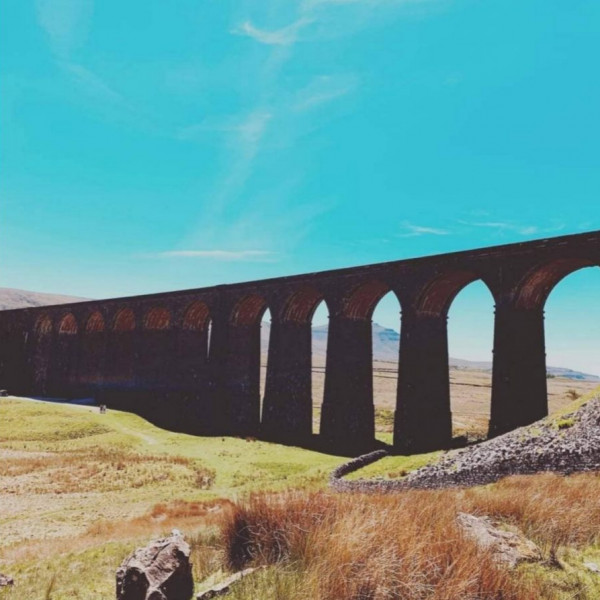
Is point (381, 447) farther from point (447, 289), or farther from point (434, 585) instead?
point (434, 585)

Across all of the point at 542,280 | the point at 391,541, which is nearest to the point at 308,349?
the point at 542,280

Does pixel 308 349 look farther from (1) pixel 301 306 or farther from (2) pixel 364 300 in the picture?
(2) pixel 364 300

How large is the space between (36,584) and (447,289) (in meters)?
21.7

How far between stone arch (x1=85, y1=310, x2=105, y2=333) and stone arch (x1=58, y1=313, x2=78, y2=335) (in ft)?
11.1

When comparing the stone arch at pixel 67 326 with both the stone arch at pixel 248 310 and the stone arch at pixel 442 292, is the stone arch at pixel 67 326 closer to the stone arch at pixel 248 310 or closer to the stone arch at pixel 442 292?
the stone arch at pixel 248 310

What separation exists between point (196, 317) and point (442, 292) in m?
21.8

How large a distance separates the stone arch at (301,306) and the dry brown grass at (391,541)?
24194 millimetres

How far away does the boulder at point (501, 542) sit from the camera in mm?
4680

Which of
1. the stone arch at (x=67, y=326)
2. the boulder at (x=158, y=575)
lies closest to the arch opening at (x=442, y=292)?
the boulder at (x=158, y=575)

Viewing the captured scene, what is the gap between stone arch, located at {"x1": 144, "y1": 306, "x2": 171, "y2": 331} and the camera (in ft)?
136

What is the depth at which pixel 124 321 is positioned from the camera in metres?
45.6

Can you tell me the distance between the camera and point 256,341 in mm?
35906

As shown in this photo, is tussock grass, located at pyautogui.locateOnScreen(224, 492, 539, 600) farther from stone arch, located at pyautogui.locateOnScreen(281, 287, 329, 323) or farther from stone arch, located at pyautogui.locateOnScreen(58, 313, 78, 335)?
stone arch, located at pyautogui.locateOnScreen(58, 313, 78, 335)

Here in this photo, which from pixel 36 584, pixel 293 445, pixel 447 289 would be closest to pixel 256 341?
pixel 293 445
